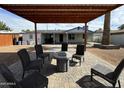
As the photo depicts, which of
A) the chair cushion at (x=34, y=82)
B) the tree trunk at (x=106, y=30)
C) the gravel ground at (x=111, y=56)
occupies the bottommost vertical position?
the gravel ground at (x=111, y=56)

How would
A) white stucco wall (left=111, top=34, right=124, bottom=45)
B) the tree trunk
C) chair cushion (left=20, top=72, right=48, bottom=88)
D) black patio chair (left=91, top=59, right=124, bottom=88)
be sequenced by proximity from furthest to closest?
1. white stucco wall (left=111, top=34, right=124, bottom=45)
2. the tree trunk
3. black patio chair (left=91, top=59, right=124, bottom=88)
4. chair cushion (left=20, top=72, right=48, bottom=88)

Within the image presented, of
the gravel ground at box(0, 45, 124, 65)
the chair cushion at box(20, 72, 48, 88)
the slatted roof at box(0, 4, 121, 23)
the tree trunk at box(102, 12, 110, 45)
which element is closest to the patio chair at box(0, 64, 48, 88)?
the chair cushion at box(20, 72, 48, 88)

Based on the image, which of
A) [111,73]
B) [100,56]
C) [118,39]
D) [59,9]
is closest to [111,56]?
[100,56]

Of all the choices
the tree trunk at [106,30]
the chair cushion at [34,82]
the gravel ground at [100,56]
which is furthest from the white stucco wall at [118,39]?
the chair cushion at [34,82]

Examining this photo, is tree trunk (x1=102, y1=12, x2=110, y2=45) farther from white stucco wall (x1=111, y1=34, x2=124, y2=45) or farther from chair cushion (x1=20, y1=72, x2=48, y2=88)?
chair cushion (x1=20, y1=72, x2=48, y2=88)

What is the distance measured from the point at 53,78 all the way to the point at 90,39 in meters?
36.2

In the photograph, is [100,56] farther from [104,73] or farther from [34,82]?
[34,82]

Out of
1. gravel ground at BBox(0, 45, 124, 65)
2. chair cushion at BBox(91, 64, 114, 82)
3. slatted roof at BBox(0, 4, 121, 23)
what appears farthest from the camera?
gravel ground at BBox(0, 45, 124, 65)

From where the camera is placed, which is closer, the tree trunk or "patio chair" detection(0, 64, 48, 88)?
"patio chair" detection(0, 64, 48, 88)

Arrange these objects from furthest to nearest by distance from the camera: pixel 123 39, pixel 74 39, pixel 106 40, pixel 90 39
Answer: pixel 90 39
pixel 74 39
pixel 123 39
pixel 106 40

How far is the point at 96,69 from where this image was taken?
6.05 metres

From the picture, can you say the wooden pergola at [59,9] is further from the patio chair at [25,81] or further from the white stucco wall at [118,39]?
the white stucco wall at [118,39]
